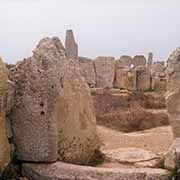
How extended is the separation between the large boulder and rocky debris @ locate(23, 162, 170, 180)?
0.40 ft

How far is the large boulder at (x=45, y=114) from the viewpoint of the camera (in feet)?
17.7

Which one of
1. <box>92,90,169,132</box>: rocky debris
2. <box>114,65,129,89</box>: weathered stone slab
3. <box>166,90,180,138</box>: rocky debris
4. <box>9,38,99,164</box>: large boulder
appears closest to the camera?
<box>9,38,99,164</box>: large boulder

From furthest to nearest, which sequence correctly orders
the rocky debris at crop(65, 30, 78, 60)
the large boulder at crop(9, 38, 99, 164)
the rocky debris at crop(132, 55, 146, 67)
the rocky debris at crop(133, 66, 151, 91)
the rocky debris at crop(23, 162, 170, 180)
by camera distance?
the rocky debris at crop(132, 55, 146, 67) → the rocky debris at crop(65, 30, 78, 60) → the rocky debris at crop(133, 66, 151, 91) → the large boulder at crop(9, 38, 99, 164) → the rocky debris at crop(23, 162, 170, 180)

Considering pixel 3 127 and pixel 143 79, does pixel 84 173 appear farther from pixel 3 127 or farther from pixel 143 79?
pixel 143 79

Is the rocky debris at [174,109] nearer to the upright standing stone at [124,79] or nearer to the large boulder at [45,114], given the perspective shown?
the large boulder at [45,114]

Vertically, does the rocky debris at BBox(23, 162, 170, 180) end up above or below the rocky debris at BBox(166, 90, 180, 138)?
below

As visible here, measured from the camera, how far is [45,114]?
5.37 m

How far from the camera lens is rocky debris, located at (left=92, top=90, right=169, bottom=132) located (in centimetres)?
1203

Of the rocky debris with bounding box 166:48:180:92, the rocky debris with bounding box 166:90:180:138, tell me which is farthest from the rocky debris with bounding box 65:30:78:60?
the rocky debris with bounding box 166:90:180:138

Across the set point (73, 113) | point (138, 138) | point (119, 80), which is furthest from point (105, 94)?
point (73, 113)

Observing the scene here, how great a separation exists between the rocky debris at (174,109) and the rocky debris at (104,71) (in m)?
10.1

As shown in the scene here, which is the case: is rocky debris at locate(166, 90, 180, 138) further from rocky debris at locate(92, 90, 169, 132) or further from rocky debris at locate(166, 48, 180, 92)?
rocky debris at locate(92, 90, 169, 132)

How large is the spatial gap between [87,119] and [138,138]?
2.11 meters

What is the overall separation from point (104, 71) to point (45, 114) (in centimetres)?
1198
